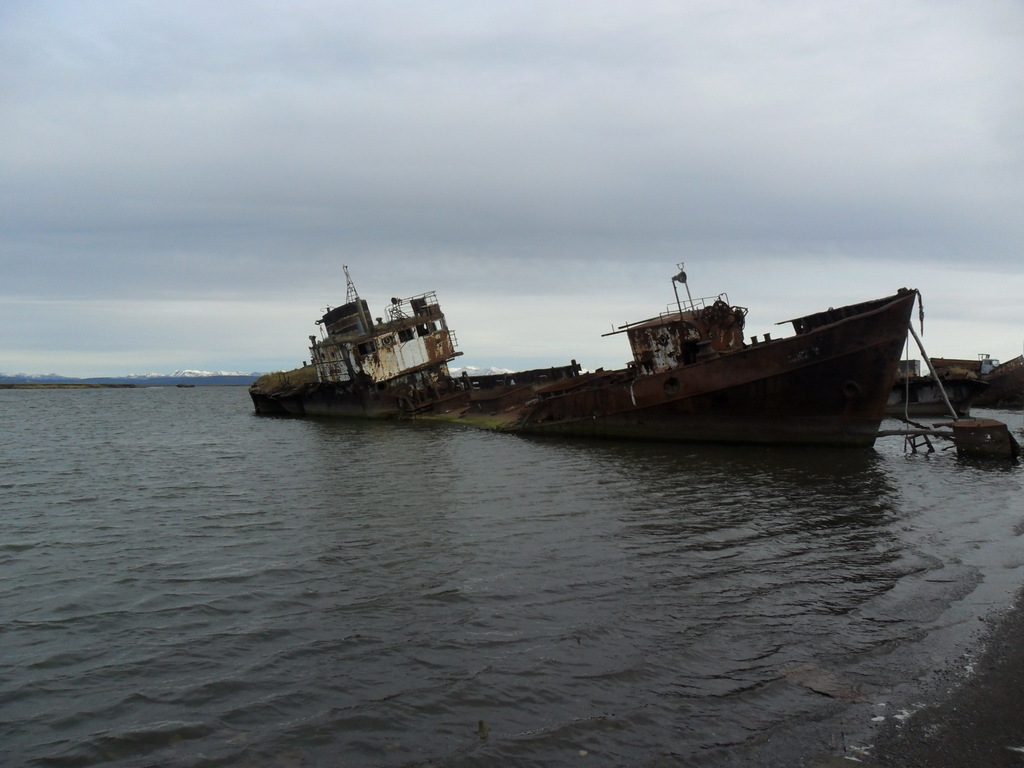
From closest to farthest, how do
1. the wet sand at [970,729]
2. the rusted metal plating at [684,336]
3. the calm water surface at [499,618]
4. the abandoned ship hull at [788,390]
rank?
the wet sand at [970,729], the calm water surface at [499,618], the abandoned ship hull at [788,390], the rusted metal plating at [684,336]

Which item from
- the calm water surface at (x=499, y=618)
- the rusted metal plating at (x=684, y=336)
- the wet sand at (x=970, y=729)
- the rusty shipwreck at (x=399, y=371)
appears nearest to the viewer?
the wet sand at (x=970, y=729)

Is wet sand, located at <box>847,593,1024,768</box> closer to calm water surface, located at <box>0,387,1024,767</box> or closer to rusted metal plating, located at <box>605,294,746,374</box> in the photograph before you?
calm water surface, located at <box>0,387,1024,767</box>

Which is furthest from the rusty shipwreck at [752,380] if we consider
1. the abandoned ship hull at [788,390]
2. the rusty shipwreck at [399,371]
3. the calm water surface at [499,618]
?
the rusty shipwreck at [399,371]

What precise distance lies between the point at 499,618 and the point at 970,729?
14.0 feet

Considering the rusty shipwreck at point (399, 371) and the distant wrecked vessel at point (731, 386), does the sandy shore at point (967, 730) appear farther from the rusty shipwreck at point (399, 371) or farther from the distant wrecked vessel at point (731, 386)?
the rusty shipwreck at point (399, 371)

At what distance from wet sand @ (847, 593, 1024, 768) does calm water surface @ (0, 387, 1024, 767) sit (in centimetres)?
20

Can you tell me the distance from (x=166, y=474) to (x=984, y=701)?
2046cm

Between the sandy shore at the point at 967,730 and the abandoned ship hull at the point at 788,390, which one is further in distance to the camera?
the abandoned ship hull at the point at 788,390

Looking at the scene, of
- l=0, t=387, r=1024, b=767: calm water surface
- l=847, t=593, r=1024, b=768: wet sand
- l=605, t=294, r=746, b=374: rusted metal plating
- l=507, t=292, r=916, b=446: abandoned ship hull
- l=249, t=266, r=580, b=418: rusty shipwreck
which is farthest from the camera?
l=249, t=266, r=580, b=418: rusty shipwreck

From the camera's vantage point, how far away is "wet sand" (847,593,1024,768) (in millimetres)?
4223

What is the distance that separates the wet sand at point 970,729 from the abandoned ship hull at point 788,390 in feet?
46.0

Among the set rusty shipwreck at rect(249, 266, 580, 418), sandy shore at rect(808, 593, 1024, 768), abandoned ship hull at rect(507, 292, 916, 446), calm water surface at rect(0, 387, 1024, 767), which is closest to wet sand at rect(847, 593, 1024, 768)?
sandy shore at rect(808, 593, 1024, 768)

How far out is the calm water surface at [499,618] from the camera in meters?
5.06

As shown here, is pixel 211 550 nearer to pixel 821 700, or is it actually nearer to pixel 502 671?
pixel 502 671
